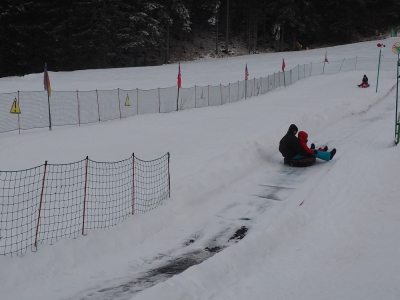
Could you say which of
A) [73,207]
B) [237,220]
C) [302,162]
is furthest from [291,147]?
[73,207]

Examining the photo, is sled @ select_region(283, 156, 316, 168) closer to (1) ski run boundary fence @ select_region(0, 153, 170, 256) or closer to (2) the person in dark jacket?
(2) the person in dark jacket

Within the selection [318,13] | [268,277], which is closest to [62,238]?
[268,277]

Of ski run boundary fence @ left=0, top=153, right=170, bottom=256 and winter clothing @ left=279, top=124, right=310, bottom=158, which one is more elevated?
winter clothing @ left=279, top=124, right=310, bottom=158

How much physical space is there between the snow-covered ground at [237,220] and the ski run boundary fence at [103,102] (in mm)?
1900

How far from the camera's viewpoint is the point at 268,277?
725cm

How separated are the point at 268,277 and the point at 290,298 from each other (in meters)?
0.75

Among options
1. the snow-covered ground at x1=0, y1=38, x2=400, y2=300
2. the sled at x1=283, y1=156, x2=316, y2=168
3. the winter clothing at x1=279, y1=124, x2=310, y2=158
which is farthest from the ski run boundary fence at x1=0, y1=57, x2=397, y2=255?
the sled at x1=283, y1=156, x2=316, y2=168

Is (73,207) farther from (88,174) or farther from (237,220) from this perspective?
(237,220)

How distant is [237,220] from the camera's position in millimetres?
10164

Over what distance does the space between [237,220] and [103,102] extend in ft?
56.5

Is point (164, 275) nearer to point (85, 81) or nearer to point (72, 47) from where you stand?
point (85, 81)

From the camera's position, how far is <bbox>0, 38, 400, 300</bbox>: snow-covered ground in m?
6.97

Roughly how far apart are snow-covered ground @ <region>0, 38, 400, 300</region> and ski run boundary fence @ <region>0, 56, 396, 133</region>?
1.90m

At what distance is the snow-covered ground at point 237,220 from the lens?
22.9ft
